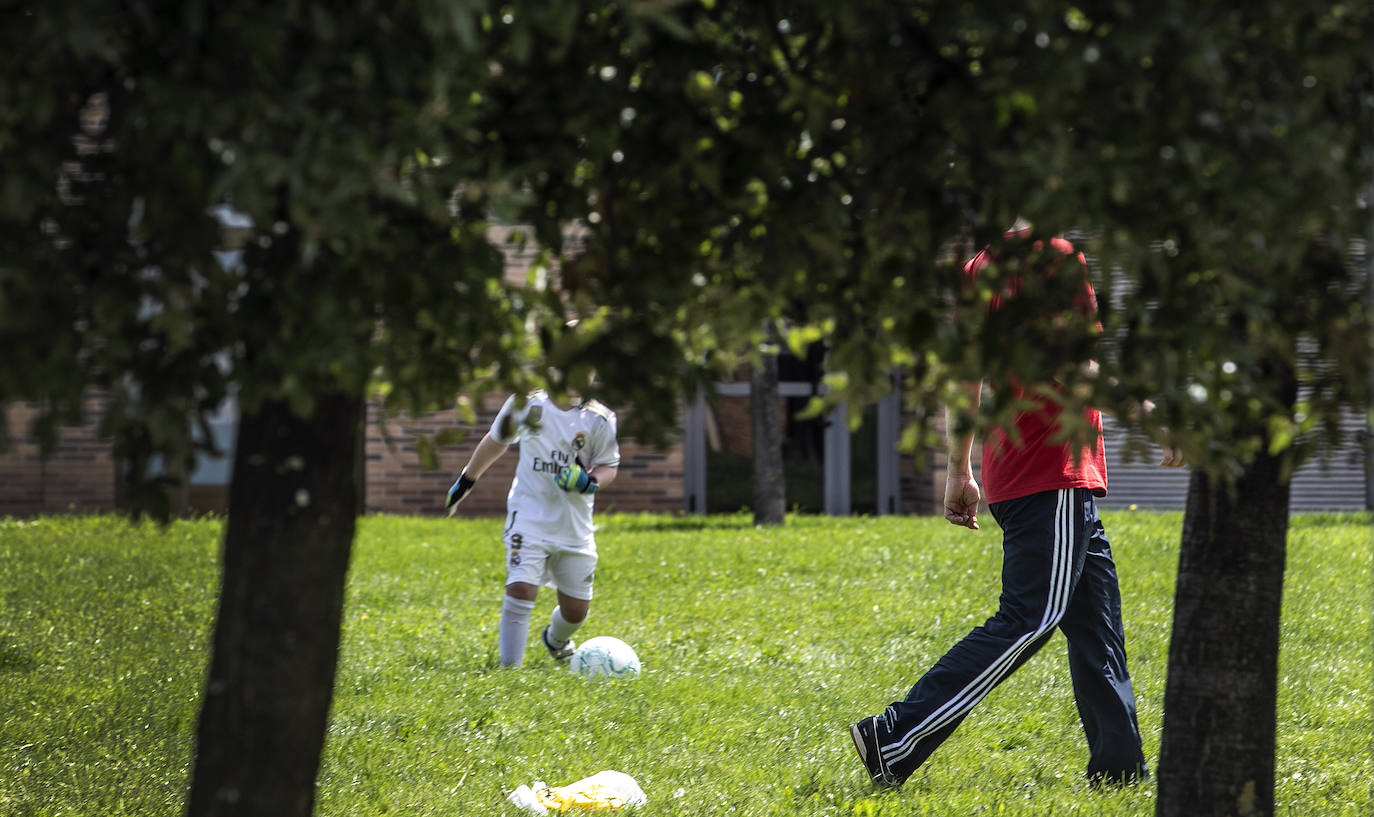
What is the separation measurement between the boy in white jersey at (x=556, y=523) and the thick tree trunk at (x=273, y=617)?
426 centimetres

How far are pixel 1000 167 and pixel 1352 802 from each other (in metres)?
3.38

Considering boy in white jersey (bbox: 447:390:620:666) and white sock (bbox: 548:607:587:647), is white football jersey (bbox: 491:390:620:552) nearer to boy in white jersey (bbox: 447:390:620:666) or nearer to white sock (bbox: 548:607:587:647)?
boy in white jersey (bbox: 447:390:620:666)

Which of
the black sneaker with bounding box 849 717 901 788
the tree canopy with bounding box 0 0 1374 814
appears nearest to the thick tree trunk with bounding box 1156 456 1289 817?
the tree canopy with bounding box 0 0 1374 814

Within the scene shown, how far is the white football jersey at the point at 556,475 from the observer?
6.96 meters

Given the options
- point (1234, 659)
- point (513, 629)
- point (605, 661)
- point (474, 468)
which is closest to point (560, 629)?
point (513, 629)

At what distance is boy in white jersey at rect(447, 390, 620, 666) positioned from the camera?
691cm

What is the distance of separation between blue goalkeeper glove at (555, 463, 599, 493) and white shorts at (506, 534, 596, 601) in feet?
1.21

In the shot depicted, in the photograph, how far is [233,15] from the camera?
1.86 metres

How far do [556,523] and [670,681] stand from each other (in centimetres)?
104

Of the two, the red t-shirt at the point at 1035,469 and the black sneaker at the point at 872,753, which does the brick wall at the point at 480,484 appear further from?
the red t-shirt at the point at 1035,469

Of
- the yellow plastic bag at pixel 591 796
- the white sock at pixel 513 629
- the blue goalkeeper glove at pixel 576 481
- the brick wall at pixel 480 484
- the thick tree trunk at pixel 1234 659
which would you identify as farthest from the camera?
the brick wall at pixel 480 484

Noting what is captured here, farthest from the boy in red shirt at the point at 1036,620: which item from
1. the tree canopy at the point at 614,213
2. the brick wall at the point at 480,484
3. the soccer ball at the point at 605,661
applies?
the brick wall at the point at 480,484

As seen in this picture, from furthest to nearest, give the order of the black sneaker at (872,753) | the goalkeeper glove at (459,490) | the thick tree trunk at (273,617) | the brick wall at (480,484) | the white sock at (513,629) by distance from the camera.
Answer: the brick wall at (480,484) → the white sock at (513,629) → the goalkeeper glove at (459,490) → the black sneaker at (872,753) → the thick tree trunk at (273,617)

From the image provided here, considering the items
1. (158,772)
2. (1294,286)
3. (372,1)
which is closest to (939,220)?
(1294,286)
